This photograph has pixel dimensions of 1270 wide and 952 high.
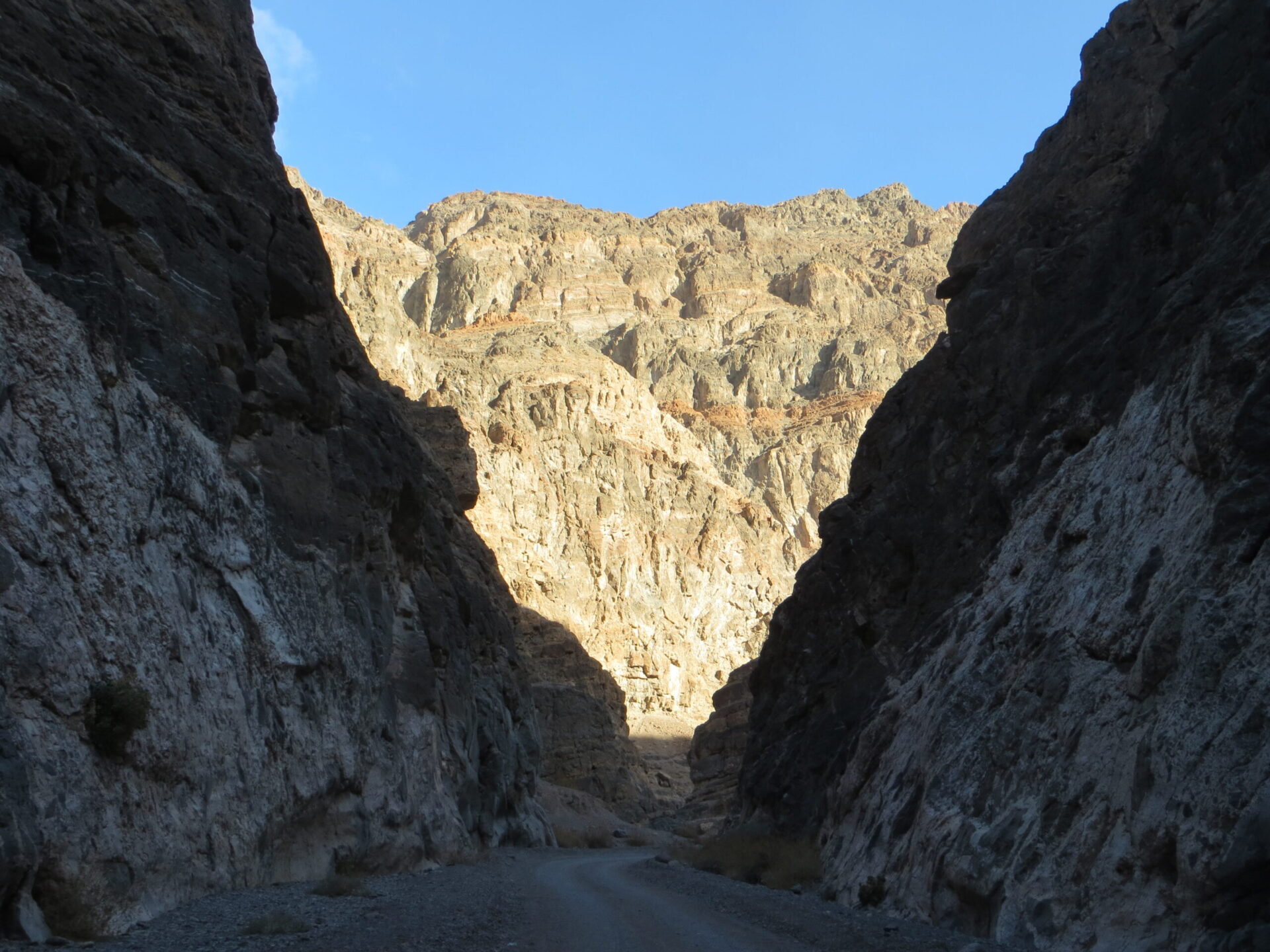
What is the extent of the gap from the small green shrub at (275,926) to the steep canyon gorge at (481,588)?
1.25 metres

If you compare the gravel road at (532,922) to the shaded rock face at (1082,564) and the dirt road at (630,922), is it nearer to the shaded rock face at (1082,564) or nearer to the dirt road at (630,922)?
the dirt road at (630,922)

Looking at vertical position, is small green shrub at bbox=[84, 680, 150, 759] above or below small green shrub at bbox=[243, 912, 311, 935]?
above

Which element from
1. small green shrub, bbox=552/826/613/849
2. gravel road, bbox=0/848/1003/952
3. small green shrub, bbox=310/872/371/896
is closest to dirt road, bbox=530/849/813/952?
gravel road, bbox=0/848/1003/952

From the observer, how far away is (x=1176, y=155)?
55.6ft

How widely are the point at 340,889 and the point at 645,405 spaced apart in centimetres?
9307

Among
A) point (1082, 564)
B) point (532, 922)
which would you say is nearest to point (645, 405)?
point (1082, 564)

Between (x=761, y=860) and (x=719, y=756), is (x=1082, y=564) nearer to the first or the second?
(x=761, y=860)

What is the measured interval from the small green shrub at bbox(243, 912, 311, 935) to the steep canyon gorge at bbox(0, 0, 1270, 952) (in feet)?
4.10

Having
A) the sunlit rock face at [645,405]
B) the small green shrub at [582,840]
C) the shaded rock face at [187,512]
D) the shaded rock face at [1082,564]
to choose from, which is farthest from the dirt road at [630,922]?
the sunlit rock face at [645,405]

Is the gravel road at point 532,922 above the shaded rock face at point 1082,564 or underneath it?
underneath

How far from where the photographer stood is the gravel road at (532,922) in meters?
9.88

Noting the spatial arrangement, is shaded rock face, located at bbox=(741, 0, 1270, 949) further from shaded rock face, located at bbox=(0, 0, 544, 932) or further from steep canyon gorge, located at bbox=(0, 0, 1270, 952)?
shaded rock face, located at bbox=(0, 0, 544, 932)

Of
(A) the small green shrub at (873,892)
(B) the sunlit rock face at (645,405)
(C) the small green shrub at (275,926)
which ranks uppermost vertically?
(B) the sunlit rock face at (645,405)

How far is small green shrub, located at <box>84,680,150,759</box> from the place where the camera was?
1126 cm
